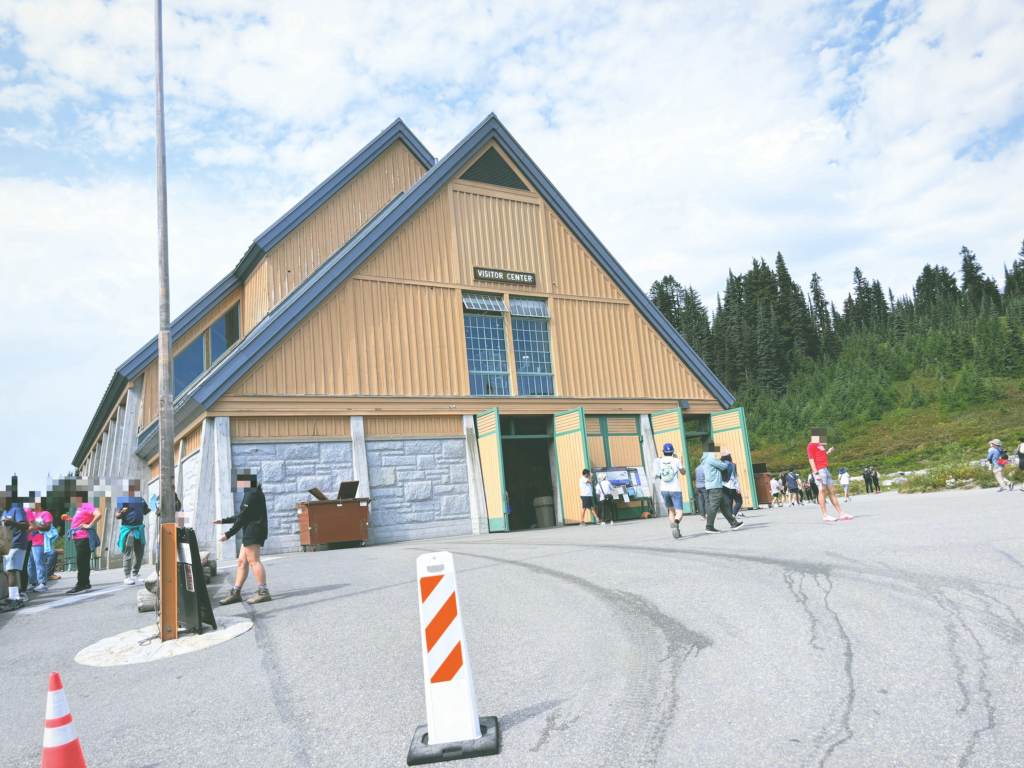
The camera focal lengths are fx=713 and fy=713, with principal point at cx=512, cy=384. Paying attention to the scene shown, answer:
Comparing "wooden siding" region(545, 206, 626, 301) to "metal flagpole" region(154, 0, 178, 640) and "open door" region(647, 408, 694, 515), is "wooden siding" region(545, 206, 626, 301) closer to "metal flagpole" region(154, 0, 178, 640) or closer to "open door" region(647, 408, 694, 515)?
"open door" region(647, 408, 694, 515)

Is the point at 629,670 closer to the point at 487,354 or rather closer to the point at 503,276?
the point at 487,354

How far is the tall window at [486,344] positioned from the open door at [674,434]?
502cm

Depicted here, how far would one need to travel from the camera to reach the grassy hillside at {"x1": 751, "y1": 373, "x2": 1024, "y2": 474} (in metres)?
46.3

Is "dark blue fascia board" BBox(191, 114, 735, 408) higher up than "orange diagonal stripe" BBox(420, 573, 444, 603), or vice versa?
"dark blue fascia board" BBox(191, 114, 735, 408)

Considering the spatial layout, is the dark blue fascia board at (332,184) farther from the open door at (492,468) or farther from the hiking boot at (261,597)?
the hiking boot at (261,597)

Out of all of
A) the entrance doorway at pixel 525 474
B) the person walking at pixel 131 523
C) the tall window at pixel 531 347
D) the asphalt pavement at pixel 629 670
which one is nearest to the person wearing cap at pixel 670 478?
the asphalt pavement at pixel 629 670

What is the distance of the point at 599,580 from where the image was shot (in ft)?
26.0

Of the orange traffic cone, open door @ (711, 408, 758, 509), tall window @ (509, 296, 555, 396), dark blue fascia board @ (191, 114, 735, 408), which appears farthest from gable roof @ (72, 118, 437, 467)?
the orange traffic cone

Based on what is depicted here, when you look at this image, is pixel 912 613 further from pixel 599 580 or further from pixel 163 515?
pixel 163 515

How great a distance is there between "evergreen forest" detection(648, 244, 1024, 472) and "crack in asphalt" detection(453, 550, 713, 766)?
40.8 metres

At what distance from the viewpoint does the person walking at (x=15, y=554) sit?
35.0 feet

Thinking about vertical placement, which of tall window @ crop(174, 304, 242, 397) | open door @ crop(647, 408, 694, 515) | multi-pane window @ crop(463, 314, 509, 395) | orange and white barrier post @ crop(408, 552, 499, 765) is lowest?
orange and white barrier post @ crop(408, 552, 499, 765)

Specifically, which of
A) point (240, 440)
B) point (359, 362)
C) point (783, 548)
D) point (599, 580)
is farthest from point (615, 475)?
point (599, 580)

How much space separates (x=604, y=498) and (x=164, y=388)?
11926mm
